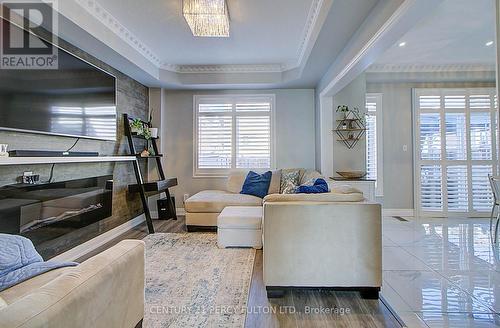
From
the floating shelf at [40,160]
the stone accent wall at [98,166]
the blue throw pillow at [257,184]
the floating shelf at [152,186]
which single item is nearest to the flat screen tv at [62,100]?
the stone accent wall at [98,166]

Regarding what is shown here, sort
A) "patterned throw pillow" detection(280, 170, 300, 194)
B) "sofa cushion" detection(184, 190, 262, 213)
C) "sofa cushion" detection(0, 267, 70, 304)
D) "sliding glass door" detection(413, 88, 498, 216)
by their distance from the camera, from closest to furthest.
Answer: "sofa cushion" detection(0, 267, 70, 304), "sofa cushion" detection(184, 190, 262, 213), "patterned throw pillow" detection(280, 170, 300, 194), "sliding glass door" detection(413, 88, 498, 216)

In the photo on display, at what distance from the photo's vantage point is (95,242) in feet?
11.5

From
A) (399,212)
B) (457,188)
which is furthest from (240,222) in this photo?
(457,188)

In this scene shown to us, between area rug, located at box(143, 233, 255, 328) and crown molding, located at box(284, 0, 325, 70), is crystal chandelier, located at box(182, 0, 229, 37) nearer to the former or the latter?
crown molding, located at box(284, 0, 325, 70)

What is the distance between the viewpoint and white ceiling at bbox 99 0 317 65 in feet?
9.51

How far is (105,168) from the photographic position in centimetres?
371

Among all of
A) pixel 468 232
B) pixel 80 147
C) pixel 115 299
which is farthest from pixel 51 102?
pixel 468 232

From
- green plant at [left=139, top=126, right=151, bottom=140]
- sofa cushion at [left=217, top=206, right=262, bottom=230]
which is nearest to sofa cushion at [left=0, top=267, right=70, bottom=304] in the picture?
sofa cushion at [left=217, top=206, right=262, bottom=230]

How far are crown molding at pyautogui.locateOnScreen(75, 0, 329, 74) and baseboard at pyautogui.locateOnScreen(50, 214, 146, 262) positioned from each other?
8.40 feet

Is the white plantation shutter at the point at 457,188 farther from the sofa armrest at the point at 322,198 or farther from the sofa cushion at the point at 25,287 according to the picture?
the sofa cushion at the point at 25,287

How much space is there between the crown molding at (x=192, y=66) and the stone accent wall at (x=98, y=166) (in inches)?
19.1

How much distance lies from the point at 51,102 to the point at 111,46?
1.01m

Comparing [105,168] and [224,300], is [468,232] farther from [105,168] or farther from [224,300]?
[105,168]

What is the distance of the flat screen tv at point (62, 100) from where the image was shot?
2.27 meters
